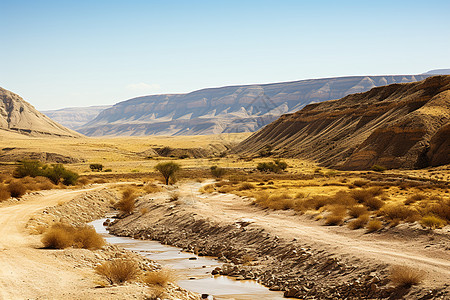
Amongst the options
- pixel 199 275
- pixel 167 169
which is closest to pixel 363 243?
pixel 199 275

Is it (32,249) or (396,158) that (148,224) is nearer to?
(32,249)

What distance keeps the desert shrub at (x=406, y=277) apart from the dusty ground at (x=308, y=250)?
0.57 ft

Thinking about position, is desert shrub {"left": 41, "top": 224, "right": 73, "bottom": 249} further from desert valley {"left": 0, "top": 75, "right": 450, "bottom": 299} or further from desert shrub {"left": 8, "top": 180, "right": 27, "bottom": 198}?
desert shrub {"left": 8, "top": 180, "right": 27, "bottom": 198}

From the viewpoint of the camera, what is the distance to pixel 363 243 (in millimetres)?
17969

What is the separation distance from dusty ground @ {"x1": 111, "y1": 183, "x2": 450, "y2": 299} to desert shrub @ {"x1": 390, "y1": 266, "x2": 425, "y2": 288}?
0.57 feet

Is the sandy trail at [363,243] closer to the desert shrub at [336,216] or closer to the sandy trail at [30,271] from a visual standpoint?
the desert shrub at [336,216]

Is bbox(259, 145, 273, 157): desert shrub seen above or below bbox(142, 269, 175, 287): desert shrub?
below

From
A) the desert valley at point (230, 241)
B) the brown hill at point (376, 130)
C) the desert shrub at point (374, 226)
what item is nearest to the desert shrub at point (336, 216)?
the desert valley at point (230, 241)

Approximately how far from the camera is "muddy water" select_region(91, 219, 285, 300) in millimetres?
15602

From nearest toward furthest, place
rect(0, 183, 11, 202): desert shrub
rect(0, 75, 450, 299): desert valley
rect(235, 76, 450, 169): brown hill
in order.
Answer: rect(0, 75, 450, 299): desert valley → rect(0, 183, 11, 202): desert shrub → rect(235, 76, 450, 169): brown hill

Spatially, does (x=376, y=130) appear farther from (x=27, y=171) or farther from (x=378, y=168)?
(x=27, y=171)

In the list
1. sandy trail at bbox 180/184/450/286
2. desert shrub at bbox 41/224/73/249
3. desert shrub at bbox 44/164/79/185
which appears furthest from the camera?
desert shrub at bbox 44/164/79/185

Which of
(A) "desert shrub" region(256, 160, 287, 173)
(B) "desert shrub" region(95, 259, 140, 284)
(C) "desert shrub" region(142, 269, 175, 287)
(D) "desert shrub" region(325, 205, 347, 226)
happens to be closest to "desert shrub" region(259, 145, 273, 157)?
(A) "desert shrub" region(256, 160, 287, 173)

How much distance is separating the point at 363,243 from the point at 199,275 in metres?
6.69
